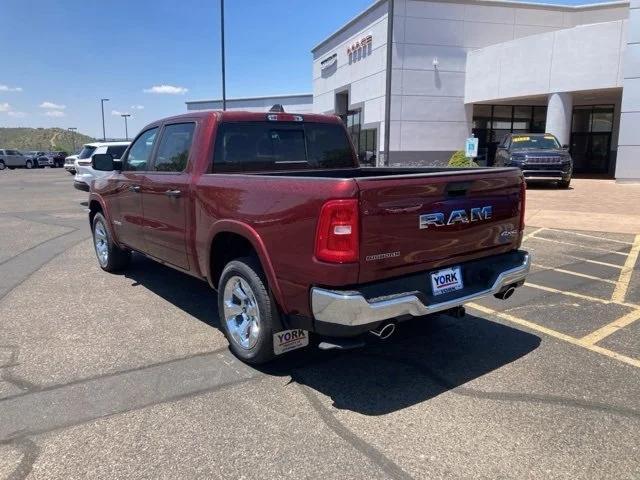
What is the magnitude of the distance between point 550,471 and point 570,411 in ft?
2.41

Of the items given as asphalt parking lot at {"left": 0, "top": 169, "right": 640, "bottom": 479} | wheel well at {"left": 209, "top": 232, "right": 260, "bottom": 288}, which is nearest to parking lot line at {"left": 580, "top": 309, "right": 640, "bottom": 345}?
asphalt parking lot at {"left": 0, "top": 169, "right": 640, "bottom": 479}

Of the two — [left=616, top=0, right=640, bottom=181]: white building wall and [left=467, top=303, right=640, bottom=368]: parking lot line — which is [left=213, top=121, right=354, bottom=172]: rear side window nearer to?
[left=467, top=303, right=640, bottom=368]: parking lot line

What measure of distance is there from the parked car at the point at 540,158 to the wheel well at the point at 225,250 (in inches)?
609

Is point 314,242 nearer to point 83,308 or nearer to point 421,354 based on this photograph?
point 421,354

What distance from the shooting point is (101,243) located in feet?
23.9

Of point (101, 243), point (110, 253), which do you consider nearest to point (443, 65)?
point (101, 243)

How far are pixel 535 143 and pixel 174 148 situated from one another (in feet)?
54.7

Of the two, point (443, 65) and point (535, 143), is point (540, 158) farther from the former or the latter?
point (443, 65)

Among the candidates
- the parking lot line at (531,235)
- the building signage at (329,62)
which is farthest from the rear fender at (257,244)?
the building signage at (329,62)

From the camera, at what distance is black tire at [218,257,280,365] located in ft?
12.2

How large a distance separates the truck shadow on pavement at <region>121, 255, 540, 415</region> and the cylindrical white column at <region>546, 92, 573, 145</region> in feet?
68.2

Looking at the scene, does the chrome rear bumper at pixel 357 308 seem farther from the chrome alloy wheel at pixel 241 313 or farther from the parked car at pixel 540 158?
the parked car at pixel 540 158

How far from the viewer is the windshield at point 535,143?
61.6 feet

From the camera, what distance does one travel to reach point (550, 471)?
9.05 ft
